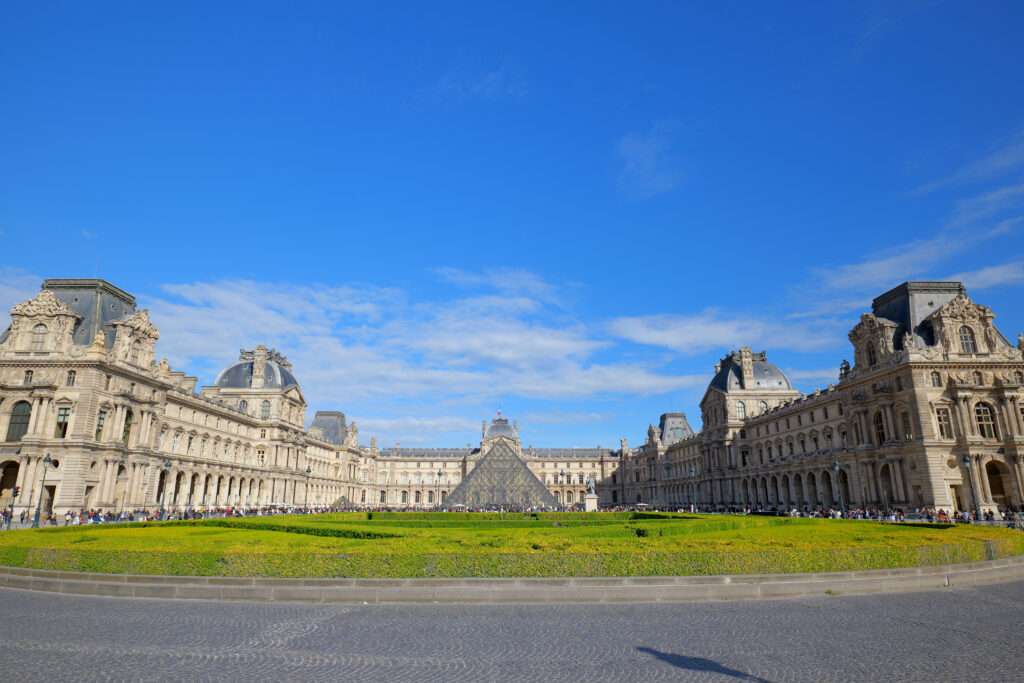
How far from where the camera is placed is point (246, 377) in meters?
77.3

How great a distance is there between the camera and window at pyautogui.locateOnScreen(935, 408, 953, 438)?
4506cm

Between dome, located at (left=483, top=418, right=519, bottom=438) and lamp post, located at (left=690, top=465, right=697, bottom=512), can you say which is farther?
dome, located at (left=483, top=418, right=519, bottom=438)

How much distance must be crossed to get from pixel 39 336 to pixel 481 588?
159ft

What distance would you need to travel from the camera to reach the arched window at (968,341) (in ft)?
155

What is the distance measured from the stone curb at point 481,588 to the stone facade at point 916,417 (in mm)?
30578

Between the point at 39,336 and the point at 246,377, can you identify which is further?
the point at 246,377

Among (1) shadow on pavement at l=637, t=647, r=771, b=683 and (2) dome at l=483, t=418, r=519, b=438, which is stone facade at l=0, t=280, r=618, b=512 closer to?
(1) shadow on pavement at l=637, t=647, r=771, b=683

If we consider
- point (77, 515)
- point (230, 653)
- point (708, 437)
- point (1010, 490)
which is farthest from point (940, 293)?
point (77, 515)

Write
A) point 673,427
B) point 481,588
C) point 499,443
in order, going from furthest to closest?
point 673,427 < point 499,443 < point 481,588

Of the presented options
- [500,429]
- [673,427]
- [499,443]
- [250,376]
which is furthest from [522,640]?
[500,429]

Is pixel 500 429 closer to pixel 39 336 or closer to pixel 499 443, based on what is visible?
pixel 499 443

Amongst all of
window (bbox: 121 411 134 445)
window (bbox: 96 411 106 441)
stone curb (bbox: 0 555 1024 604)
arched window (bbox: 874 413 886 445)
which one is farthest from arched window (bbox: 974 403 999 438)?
window (bbox: 121 411 134 445)

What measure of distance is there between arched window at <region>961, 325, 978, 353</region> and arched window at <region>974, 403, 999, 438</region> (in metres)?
4.54

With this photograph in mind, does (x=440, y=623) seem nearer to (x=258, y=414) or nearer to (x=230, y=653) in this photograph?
(x=230, y=653)
